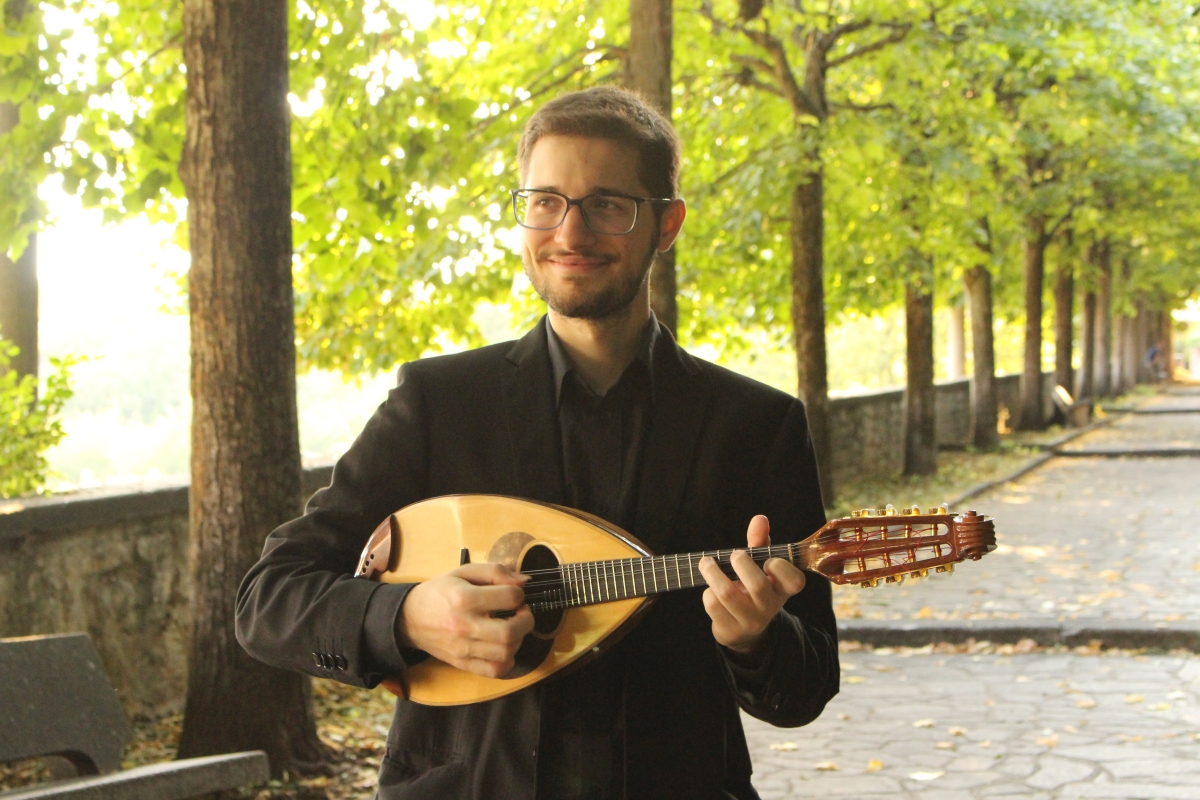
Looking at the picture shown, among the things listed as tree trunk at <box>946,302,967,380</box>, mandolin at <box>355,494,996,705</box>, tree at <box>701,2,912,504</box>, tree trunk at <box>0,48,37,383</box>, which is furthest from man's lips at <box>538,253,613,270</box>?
tree trunk at <box>946,302,967,380</box>

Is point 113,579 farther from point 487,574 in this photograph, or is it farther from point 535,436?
point 487,574

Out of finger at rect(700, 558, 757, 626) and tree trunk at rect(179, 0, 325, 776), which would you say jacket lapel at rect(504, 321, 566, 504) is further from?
tree trunk at rect(179, 0, 325, 776)

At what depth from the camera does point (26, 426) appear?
6.66m

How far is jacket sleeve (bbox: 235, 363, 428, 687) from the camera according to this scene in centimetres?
218

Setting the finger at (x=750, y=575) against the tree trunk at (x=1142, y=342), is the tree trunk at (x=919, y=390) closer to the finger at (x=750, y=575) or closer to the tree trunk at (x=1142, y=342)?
the finger at (x=750, y=575)

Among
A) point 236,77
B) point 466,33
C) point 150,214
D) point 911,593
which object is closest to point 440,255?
point 466,33

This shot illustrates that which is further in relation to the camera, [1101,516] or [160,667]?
[1101,516]

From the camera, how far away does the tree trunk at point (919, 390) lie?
17.9 meters

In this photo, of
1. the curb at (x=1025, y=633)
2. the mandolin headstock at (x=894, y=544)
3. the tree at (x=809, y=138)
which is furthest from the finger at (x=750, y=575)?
the tree at (x=809, y=138)

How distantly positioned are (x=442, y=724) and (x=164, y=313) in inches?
634

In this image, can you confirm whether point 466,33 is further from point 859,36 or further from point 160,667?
point 160,667

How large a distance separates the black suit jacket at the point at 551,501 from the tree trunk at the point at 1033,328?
78.1 feet

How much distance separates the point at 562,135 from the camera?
7.69 feet

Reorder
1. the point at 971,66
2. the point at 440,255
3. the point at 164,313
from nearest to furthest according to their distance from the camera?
the point at 440,255 < the point at 971,66 < the point at 164,313
